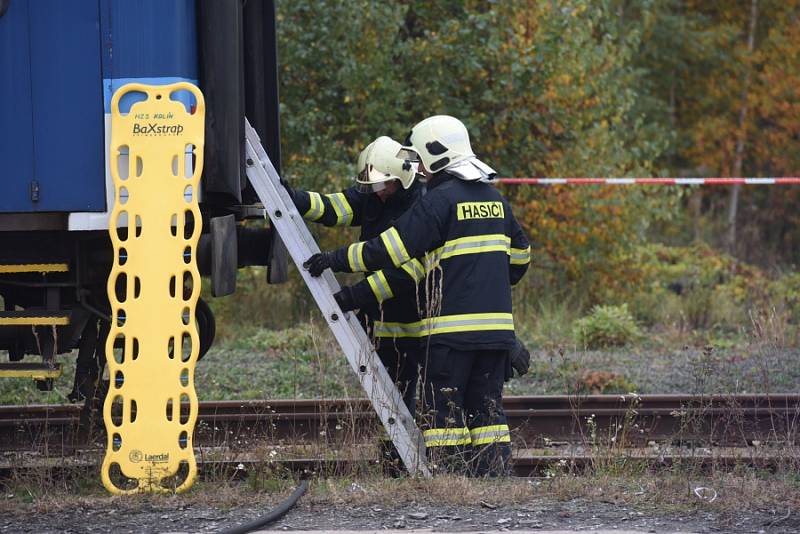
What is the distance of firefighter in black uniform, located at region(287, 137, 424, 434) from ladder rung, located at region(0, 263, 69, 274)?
1.31 meters

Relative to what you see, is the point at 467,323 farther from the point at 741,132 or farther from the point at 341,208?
the point at 741,132

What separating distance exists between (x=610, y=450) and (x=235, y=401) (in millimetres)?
2700

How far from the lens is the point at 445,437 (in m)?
5.70

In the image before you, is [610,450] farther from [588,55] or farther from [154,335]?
[588,55]

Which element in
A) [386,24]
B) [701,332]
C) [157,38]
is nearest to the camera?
[157,38]

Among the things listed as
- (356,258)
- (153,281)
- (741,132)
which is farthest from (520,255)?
(741,132)

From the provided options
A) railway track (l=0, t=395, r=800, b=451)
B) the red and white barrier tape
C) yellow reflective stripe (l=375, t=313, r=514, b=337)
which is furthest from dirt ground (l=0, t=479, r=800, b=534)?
the red and white barrier tape

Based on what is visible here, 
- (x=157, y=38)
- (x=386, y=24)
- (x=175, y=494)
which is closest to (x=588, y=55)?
(x=386, y=24)

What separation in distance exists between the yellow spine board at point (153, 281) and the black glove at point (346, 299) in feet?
2.72

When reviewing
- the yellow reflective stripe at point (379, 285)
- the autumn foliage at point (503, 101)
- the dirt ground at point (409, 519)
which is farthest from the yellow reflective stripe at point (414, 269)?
the autumn foliage at point (503, 101)

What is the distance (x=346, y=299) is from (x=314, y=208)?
70cm

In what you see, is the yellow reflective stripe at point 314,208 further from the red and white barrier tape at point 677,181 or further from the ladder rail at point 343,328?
the red and white barrier tape at point 677,181

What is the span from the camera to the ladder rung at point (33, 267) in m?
5.75

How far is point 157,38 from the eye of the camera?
548 centimetres
